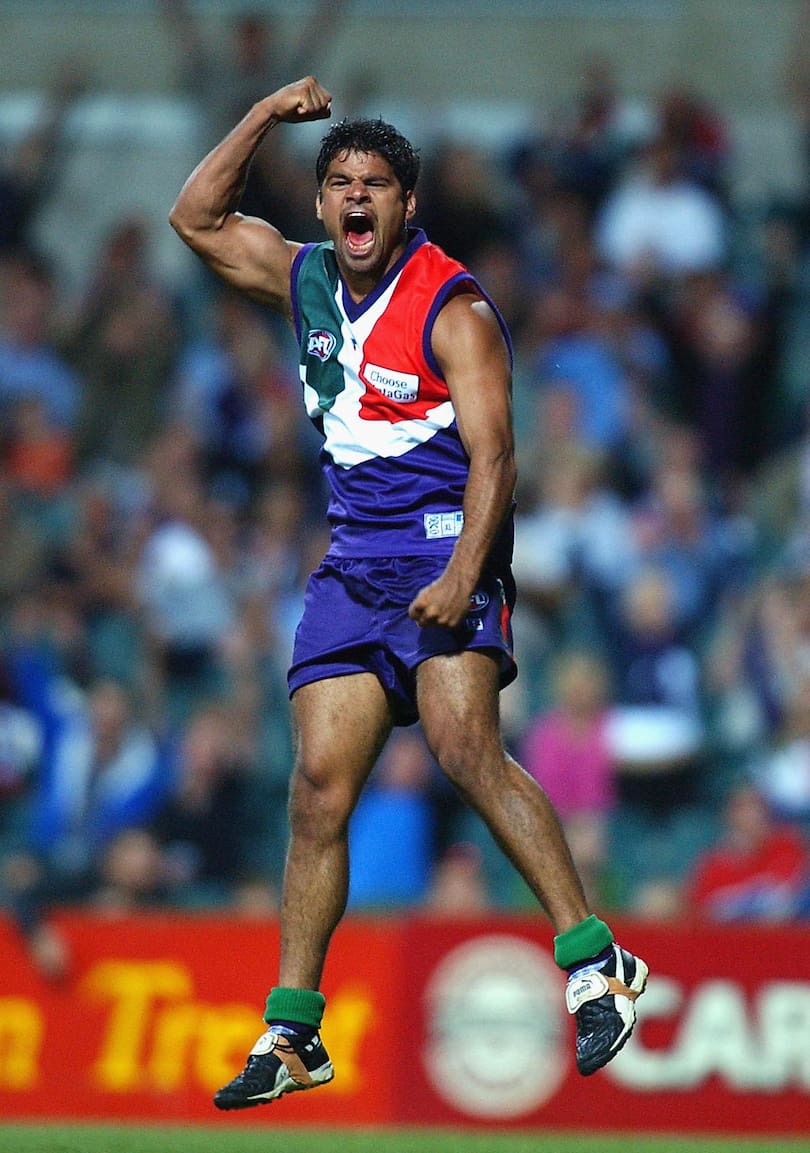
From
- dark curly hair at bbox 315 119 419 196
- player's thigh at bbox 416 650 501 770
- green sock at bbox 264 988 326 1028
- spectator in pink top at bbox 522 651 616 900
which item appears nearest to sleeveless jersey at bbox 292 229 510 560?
dark curly hair at bbox 315 119 419 196

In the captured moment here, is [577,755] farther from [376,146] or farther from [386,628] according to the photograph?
[376,146]

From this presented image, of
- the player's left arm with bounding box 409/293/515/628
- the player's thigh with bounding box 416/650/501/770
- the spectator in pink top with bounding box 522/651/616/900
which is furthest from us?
the spectator in pink top with bounding box 522/651/616/900

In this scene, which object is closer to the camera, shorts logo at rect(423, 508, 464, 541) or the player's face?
the player's face

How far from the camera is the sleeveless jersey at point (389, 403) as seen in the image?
6.43 meters

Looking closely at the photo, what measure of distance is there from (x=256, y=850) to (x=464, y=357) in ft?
22.0

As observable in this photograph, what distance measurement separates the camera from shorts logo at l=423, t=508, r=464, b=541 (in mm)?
6508

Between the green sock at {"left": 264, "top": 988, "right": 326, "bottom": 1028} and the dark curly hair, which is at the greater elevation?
the dark curly hair

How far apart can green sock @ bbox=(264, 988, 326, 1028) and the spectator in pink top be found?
559cm

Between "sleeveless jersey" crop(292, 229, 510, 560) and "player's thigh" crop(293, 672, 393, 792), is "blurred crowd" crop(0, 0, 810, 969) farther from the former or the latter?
"sleeveless jersey" crop(292, 229, 510, 560)

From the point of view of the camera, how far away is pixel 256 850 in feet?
41.2

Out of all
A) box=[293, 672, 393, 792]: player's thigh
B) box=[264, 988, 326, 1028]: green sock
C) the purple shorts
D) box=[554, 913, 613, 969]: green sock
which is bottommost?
box=[264, 988, 326, 1028]: green sock

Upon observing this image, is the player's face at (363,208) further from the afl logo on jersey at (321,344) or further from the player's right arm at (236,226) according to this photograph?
the player's right arm at (236,226)

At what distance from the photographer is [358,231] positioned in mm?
6430

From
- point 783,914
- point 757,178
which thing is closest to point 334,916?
point 783,914
